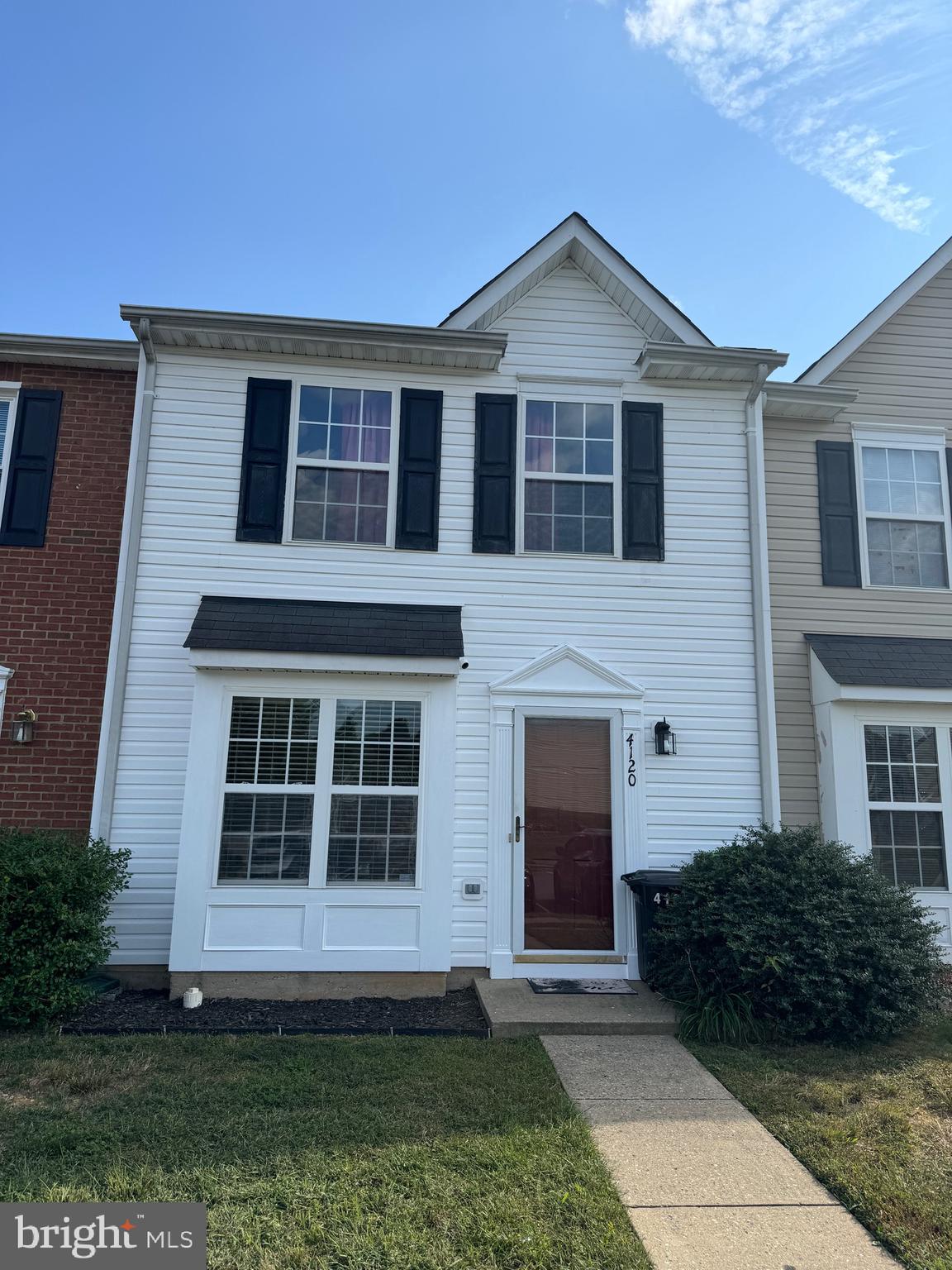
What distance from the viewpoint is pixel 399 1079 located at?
4789 millimetres

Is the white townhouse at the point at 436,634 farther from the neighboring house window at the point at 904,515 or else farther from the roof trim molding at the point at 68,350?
the neighboring house window at the point at 904,515

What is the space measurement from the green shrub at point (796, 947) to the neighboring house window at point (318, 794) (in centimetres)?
233

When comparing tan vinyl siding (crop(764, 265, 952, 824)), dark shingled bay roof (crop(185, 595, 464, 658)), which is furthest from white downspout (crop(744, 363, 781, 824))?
dark shingled bay roof (crop(185, 595, 464, 658))

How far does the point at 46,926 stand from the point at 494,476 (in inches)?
207

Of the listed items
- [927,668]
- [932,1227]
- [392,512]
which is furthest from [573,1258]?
[927,668]

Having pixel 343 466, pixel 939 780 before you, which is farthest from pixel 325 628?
pixel 939 780

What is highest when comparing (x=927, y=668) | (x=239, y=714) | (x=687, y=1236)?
(x=927, y=668)

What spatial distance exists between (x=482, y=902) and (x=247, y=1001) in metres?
2.05

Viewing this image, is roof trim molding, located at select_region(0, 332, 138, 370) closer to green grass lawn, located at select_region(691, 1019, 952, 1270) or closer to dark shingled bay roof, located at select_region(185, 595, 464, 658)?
dark shingled bay roof, located at select_region(185, 595, 464, 658)

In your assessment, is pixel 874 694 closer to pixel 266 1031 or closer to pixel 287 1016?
pixel 287 1016

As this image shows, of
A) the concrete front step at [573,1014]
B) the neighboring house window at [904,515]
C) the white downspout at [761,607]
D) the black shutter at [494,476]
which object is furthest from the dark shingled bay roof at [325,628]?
the neighboring house window at [904,515]

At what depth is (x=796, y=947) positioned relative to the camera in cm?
583

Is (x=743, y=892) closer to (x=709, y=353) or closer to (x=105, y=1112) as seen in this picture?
(x=105, y=1112)

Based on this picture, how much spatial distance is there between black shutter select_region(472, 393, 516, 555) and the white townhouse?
0.08 feet
